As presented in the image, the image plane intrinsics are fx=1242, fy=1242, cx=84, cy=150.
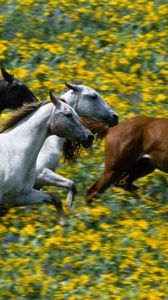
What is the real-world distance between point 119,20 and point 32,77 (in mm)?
2126

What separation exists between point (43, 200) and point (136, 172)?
5.67 ft

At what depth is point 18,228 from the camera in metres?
10.9

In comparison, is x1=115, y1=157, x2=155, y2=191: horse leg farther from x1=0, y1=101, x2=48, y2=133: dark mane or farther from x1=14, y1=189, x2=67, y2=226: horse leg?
x1=0, y1=101, x2=48, y2=133: dark mane

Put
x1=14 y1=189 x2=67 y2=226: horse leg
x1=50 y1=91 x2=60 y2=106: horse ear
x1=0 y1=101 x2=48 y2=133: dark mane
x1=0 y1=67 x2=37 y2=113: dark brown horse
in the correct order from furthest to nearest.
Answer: x1=0 y1=67 x2=37 y2=113: dark brown horse, x1=0 y1=101 x2=48 y2=133: dark mane, x1=14 y1=189 x2=67 y2=226: horse leg, x1=50 y1=91 x2=60 y2=106: horse ear

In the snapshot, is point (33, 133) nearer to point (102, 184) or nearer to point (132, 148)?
point (102, 184)

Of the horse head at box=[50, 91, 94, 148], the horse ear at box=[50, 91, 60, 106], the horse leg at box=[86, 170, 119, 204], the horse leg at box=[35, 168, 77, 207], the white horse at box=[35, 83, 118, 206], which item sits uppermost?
the horse ear at box=[50, 91, 60, 106]

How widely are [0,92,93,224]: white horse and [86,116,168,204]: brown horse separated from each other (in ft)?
4.05

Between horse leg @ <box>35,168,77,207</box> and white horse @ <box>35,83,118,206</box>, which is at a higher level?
white horse @ <box>35,83,118,206</box>

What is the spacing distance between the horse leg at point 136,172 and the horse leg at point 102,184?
0.52 ft

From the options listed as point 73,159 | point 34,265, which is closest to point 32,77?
point 73,159

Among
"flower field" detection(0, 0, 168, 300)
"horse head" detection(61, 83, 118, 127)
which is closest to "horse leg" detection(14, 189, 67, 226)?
"flower field" detection(0, 0, 168, 300)

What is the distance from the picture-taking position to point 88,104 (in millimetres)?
12008

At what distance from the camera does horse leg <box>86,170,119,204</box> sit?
11992 millimetres

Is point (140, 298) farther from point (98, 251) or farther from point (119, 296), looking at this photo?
point (98, 251)
